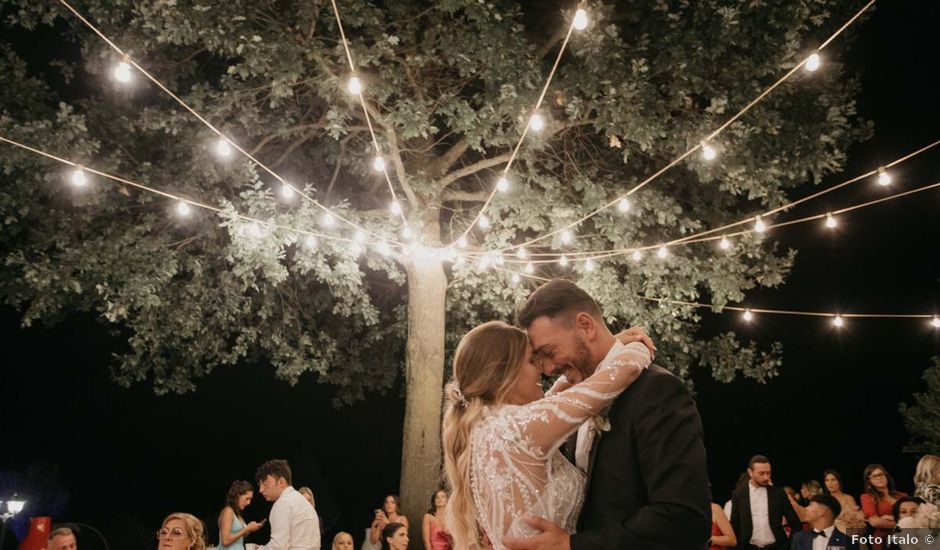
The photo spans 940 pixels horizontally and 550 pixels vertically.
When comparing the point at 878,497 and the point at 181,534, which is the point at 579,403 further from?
the point at 878,497

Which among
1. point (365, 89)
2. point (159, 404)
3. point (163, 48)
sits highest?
point (163, 48)

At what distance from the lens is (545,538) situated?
2.16 m

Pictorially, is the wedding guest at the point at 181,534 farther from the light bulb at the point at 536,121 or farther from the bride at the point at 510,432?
the light bulb at the point at 536,121

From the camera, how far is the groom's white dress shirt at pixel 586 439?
91.0 inches

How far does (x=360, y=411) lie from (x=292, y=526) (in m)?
15.6

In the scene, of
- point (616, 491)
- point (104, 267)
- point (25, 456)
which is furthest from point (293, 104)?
point (25, 456)

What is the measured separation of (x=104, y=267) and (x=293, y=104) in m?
3.08

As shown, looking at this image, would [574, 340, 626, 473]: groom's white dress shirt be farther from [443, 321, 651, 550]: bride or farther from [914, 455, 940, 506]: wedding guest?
[914, 455, 940, 506]: wedding guest

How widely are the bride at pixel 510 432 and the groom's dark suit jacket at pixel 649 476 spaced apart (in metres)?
0.08

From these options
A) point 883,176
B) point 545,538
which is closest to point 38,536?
point 545,538

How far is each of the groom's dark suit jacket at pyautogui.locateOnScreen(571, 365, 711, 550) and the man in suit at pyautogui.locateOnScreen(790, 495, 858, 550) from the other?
157 inches

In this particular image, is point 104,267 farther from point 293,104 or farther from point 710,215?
point 710,215

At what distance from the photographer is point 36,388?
20.5 metres

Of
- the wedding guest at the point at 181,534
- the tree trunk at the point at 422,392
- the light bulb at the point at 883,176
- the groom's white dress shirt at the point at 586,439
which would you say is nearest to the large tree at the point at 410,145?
the tree trunk at the point at 422,392
